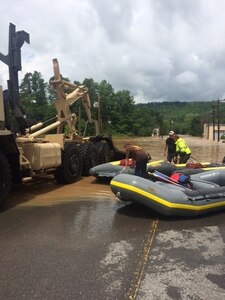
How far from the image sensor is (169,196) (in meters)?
7.10

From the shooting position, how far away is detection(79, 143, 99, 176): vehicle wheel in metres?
12.8

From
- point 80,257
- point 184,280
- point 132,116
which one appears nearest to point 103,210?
point 80,257

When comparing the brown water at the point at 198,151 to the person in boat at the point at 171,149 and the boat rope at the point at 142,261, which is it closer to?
the person in boat at the point at 171,149

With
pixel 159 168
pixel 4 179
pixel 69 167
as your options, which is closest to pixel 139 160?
pixel 159 168

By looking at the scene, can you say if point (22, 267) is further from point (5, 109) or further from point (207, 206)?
point (5, 109)

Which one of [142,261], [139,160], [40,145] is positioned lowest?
[142,261]

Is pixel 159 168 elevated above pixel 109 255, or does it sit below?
above

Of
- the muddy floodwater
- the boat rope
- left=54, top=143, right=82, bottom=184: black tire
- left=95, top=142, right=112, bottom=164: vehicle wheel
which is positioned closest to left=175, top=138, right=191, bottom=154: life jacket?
left=95, top=142, right=112, bottom=164: vehicle wheel

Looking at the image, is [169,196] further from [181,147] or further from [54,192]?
[181,147]

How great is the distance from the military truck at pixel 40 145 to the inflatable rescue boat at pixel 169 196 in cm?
229

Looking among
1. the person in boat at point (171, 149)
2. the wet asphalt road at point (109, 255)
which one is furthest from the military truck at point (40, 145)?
the person in boat at point (171, 149)

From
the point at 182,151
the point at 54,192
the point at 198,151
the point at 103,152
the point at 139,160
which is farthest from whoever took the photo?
the point at 198,151

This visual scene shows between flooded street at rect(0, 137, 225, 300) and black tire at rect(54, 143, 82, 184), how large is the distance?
240 centimetres

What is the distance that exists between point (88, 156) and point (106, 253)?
7750 millimetres
